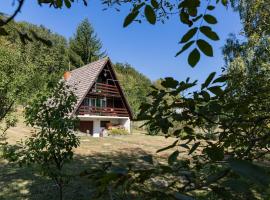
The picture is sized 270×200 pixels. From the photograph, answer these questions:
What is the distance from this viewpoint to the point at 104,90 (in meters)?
32.7

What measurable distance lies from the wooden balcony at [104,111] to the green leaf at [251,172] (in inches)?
1195

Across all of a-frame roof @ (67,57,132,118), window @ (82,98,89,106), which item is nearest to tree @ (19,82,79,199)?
a-frame roof @ (67,57,132,118)

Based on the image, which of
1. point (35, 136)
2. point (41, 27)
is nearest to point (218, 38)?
point (35, 136)

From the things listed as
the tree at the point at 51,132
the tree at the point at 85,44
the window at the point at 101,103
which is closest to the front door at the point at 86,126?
the window at the point at 101,103

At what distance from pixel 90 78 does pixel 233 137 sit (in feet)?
94.2

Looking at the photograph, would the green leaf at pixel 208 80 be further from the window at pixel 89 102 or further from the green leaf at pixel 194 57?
the window at pixel 89 102

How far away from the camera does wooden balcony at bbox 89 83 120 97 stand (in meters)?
32.0

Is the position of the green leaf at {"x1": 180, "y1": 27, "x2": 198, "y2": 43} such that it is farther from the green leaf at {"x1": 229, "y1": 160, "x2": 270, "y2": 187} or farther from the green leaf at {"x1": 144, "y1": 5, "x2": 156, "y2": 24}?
the green leaf at {"x1": 229, "y1": 160, "x2": 270, "y2": 187}

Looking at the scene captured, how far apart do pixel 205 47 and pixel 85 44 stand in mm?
61461

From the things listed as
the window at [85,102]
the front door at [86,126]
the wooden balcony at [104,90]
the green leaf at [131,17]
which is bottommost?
the front door at [86,126]

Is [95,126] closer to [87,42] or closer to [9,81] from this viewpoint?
[9,81]

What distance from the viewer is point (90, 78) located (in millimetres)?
30891

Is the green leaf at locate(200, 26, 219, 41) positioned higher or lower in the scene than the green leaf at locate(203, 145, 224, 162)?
higher

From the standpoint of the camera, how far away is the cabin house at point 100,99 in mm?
31109
